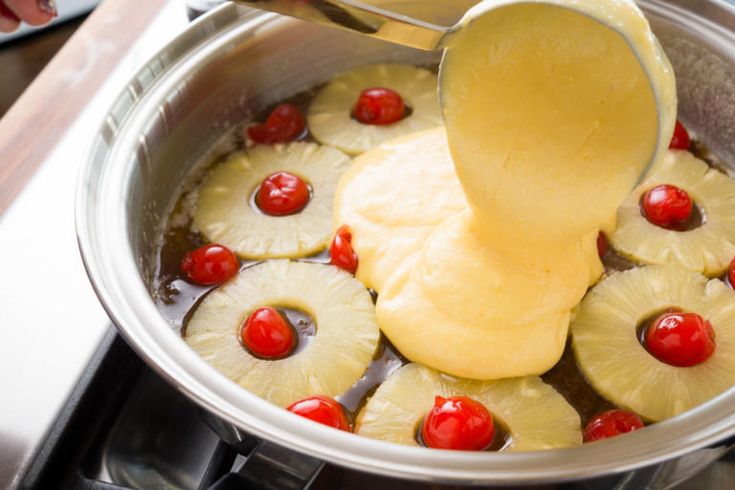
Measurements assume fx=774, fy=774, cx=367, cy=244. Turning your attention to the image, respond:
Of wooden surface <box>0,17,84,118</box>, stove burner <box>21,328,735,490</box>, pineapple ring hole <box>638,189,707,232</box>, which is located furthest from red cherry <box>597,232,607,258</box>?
wooden surface <box>0,17,84,118</box>

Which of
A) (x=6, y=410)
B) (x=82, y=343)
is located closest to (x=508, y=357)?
(x=82, y=343)

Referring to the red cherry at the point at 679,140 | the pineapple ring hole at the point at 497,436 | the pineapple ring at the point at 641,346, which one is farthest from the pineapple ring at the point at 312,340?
the red cherry at the point at 679,140

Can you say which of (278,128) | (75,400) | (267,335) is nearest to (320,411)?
(267,335)

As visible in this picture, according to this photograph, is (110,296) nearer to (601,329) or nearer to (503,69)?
(503,69)

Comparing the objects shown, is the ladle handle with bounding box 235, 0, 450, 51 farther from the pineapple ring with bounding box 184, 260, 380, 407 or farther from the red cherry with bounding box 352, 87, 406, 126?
the red cherry with bounding box 352, 87, 406, 126

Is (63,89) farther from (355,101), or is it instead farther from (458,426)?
(458,426)

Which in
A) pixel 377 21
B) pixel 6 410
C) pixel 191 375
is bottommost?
pixel 6 410
